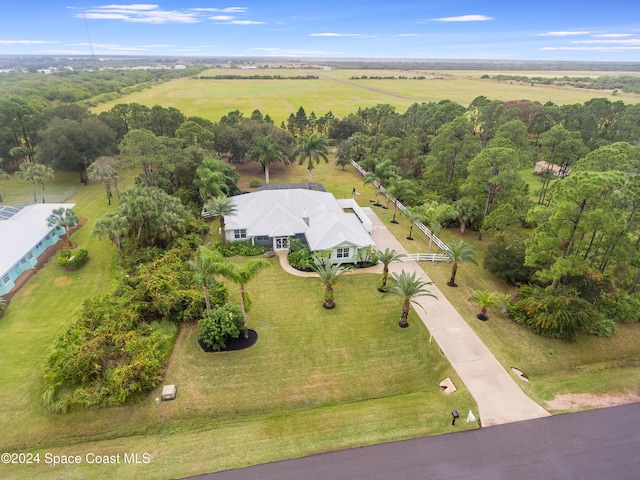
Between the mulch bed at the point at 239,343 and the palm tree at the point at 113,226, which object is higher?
the palm tree at the point at 113,226

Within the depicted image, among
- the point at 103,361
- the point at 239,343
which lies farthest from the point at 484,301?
the point at 103,361

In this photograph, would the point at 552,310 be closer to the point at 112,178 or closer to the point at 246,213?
the point at 246,213

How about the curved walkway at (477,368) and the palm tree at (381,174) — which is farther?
the palm tree at (381,174)

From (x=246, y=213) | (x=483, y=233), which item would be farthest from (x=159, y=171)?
(x=483, y=233)

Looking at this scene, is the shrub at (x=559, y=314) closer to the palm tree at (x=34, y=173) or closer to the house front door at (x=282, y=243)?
the house front door at (x=282, y=243)

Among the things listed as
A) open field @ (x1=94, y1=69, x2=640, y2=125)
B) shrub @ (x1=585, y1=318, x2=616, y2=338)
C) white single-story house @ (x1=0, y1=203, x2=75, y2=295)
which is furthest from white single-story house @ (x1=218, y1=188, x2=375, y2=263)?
open field @ (x1=94, y1=69, x2=640, y2=125)

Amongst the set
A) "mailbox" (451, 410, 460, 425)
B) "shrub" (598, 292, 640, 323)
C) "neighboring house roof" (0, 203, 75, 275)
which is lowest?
"mailbox" (451, 410, 460, 425)

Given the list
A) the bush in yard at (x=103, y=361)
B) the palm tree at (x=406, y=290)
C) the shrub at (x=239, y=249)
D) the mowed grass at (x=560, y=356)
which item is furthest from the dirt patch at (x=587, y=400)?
the shrub at (x=239, y=249)

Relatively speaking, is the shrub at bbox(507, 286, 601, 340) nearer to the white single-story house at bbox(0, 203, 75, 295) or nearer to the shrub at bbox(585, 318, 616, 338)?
the shrub at bbox(585, 318, 616, 338)

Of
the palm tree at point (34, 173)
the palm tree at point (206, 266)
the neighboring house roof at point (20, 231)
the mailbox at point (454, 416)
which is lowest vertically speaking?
the mailbox at point (454, 416)
